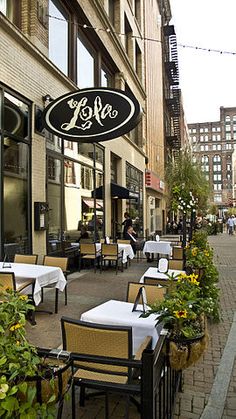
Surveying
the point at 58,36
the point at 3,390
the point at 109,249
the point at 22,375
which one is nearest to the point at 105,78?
the point at 58,36

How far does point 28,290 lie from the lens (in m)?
5.91

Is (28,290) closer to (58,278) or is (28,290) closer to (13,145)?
(58,278)

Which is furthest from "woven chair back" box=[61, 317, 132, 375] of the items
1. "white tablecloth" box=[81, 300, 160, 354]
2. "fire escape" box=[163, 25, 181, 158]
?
"fire escape" box=[163, 25, 181, 158]

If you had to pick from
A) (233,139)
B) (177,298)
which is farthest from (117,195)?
(233,139)

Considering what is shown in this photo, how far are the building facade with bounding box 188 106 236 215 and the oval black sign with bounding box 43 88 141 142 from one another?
128419 mm

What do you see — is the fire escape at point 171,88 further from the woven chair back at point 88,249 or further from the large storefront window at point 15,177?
the large storefront window at point 15,177

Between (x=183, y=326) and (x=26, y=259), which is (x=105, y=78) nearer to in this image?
(x=26, y=259)

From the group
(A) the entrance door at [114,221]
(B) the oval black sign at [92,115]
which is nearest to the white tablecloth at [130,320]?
(B) the oval black sign at [92,115]

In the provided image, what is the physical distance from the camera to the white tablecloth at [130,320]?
3.57m

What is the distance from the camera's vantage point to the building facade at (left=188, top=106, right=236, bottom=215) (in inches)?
5330

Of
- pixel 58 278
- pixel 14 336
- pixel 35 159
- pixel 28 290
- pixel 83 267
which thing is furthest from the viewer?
pixel 83 267

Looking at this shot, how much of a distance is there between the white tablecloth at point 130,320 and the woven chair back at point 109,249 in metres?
6.86

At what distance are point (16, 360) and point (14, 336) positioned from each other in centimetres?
26

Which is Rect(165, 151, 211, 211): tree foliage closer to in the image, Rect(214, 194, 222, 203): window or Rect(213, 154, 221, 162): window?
Rect(214, 194, 222, 203): window
